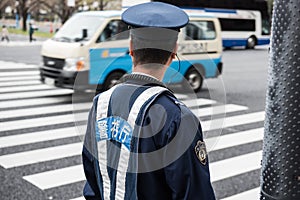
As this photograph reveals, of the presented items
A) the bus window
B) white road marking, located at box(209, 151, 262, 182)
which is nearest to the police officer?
white road marking, located at box(209, 151, 262, 182)

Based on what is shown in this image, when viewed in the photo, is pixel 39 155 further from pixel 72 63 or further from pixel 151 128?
pixel 151 128

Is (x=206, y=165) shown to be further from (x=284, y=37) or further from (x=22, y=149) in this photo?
(x=22, y=149)

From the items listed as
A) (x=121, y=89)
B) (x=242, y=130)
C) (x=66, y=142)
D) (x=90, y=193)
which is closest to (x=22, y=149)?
(x=66, y=142)

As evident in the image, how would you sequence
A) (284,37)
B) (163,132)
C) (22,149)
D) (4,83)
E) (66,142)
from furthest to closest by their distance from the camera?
(4,83), (66,142), (22,149), (163,132), (284,37)

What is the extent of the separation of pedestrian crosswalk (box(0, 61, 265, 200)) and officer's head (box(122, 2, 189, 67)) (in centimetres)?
47

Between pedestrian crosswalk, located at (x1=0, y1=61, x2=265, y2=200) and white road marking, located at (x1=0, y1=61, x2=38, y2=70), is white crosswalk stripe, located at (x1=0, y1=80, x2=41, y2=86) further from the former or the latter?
white road marking, located at (x1=0, y1=61, x2=38, y2=70)

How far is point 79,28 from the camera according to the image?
995 cm

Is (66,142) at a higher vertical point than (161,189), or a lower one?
lower

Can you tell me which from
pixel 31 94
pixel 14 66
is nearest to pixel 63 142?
pixel 31 94

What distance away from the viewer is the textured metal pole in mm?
1264

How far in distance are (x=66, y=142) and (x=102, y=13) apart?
171 inches

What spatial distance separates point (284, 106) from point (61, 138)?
5887 mm

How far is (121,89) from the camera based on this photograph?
1.72 meters

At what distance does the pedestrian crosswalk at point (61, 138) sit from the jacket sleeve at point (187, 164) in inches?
12.2
